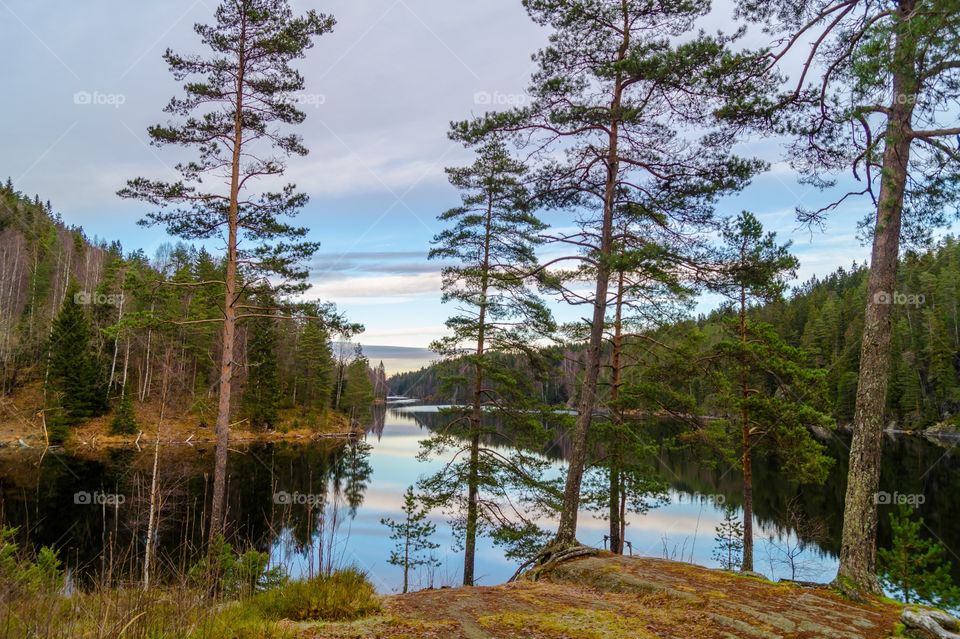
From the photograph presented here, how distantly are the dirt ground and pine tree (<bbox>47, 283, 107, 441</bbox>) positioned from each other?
4020cm

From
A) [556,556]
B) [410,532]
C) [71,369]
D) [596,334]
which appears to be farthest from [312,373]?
[556,556]

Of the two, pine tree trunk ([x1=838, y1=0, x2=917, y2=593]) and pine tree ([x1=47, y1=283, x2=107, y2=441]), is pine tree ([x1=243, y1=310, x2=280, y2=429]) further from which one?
pine tree trunk ([x1=838, y1=0, x2=917, y2=593])

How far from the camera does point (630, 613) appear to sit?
5191 millimetres

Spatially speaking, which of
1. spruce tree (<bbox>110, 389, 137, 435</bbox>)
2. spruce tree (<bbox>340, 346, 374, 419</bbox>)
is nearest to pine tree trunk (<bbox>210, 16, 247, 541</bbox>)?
spruce tree (<bbox>110, 389, 137, 435</bbox>)

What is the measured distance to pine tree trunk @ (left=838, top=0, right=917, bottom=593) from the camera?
6.78 metres

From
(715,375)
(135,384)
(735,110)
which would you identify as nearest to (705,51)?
(735,110)

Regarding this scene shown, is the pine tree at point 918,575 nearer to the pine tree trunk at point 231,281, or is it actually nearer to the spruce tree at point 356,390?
the pine tree trunk at point 231,281

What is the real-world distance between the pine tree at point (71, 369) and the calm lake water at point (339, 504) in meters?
4.44

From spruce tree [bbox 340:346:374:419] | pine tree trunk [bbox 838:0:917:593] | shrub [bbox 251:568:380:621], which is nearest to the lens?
shrub [bbox 251:568:380:621]

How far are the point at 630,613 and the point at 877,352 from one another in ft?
15.9

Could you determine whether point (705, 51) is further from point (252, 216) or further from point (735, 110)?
point (252, 216)

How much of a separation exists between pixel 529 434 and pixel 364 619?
10.7 meters

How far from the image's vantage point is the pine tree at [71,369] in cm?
3581

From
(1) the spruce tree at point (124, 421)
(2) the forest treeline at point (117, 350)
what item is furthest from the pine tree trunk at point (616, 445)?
(1) the spruce tree at point (124, 421)
